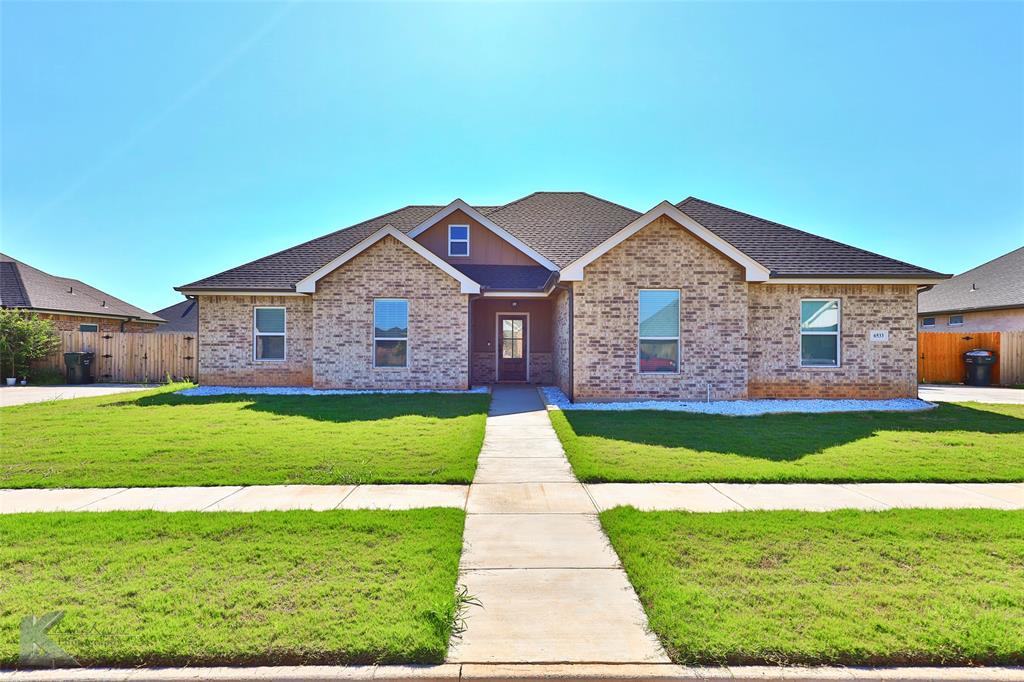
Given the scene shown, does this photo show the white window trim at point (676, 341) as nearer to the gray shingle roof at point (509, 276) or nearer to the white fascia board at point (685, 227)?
the white fascia board at point (685, 227)

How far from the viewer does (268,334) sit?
16.2 m

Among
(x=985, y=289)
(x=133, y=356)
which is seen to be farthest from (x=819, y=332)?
(x=133, y=356)

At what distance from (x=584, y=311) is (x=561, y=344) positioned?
103 inches

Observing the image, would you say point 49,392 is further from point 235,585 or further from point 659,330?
point 659,330

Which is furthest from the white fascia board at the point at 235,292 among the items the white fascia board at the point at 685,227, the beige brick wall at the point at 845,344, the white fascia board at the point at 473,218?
the beige brick wall at the point at 845,344

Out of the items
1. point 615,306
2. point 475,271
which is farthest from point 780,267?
point 475,271

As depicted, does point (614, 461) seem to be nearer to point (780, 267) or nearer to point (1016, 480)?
point (1016, 480)

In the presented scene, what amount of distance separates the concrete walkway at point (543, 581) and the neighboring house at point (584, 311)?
729 centimetres

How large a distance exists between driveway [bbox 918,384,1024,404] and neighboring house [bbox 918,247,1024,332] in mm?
4616

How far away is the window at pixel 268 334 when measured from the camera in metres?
16.2

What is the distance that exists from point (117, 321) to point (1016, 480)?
3338 centimetres

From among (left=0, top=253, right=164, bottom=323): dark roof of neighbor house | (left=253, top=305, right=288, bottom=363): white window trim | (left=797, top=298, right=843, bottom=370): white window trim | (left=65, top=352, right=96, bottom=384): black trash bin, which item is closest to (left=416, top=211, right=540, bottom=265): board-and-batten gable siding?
(left=253, top=305, right=288, bottom=363): white window trim

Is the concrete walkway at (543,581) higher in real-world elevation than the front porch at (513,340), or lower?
lower

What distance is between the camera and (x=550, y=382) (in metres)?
18.1
